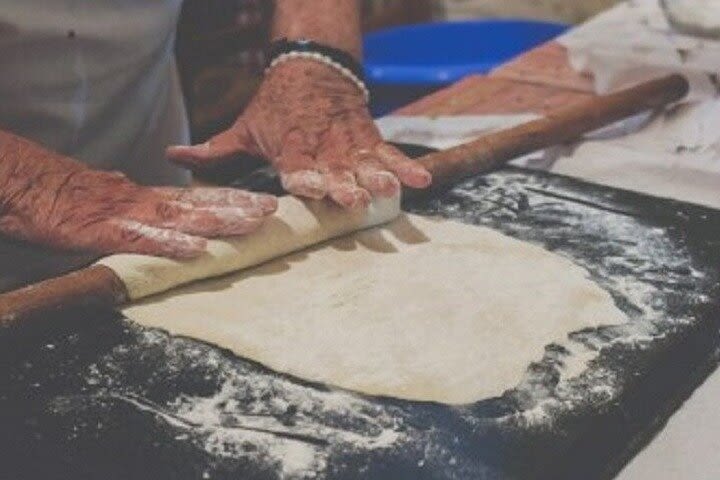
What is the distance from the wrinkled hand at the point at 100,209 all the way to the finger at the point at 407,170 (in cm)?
20

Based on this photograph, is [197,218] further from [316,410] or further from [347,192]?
[316,410]

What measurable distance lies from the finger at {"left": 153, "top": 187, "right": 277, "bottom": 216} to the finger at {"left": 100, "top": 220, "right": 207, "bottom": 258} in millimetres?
54

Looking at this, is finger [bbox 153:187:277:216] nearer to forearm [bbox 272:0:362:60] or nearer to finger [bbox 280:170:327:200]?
finger [bbox 280:170:327:200]

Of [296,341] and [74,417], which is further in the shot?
[296,341]

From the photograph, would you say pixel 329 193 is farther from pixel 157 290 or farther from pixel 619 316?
pixel 619 316

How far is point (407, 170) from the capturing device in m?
1.28

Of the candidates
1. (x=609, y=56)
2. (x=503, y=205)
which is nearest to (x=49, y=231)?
(x=503, y=205)

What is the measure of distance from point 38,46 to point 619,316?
2.99ft

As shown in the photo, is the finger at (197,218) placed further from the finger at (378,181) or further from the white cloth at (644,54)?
the white cloth at (644,54)

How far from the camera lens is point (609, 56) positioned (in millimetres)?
1949

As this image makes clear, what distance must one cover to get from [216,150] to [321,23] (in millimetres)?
297

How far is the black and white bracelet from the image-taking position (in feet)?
4.78

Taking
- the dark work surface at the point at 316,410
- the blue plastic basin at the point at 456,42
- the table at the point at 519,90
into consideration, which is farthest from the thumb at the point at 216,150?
the blue plastic basin at the point at 456,42

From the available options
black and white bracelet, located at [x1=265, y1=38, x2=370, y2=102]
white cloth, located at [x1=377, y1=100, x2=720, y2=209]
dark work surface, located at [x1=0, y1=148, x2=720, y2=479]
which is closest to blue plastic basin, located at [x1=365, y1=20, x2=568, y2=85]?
white cloth, located at [x1=377, y1=100, x2=720, y2=209]
